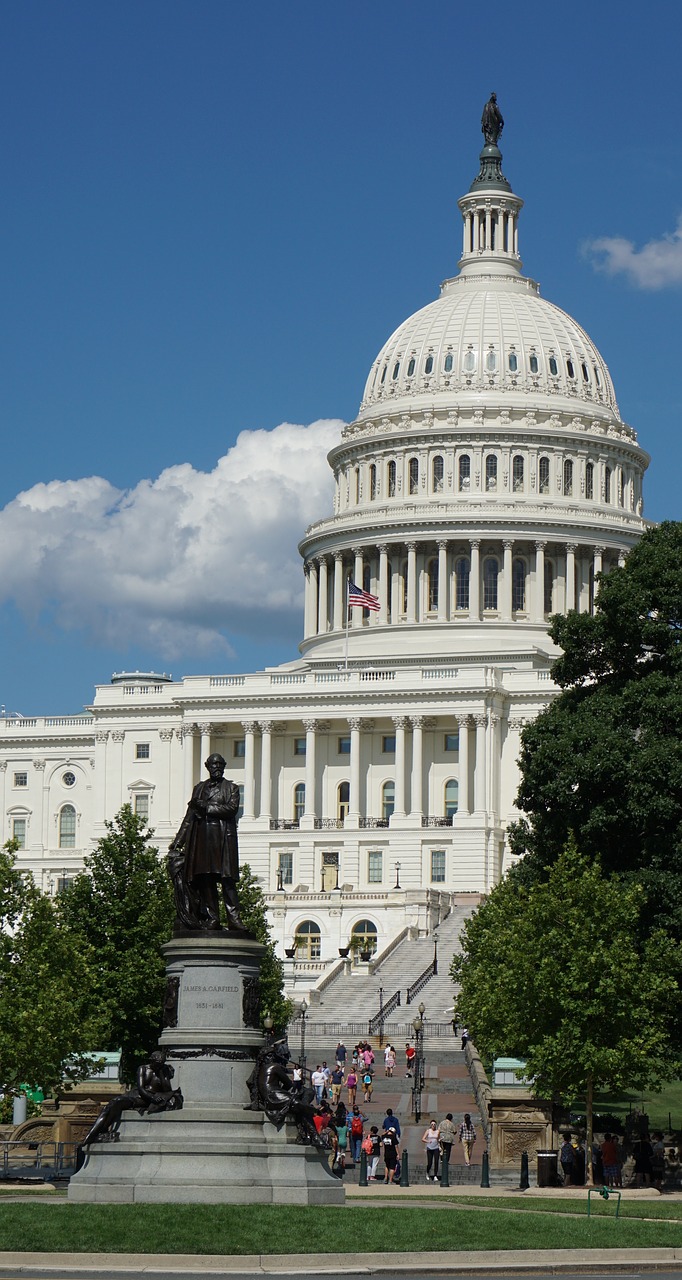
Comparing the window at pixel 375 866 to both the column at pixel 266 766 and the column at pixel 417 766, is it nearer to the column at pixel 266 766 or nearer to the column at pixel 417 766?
the column at pixel 417 766

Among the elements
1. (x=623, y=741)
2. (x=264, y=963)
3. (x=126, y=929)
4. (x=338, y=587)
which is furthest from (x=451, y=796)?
(x=623, y=741)

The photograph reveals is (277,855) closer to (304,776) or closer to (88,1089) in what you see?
(304,776)

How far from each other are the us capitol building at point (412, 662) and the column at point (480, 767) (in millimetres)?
158

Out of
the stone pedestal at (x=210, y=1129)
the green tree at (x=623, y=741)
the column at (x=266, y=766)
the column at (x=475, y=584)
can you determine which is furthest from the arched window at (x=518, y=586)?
the stone pedestal at (x=210, y=1129)

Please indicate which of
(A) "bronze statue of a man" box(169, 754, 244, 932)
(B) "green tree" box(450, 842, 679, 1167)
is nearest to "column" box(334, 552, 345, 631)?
(B) "green tree" box(450, 842, 679, 1167)

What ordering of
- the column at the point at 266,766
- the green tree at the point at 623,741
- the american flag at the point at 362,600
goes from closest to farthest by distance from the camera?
the green tree at the point at 623,741 → the column at the point at 266,766 → the american flag at the point at 362,600

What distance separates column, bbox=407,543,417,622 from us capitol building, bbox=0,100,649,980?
14cm

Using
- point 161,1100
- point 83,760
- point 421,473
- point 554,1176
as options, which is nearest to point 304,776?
point 83,760

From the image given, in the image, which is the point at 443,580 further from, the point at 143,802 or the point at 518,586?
the point at 143,802

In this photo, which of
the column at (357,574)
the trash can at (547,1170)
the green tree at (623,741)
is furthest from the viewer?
the column at (357,574)

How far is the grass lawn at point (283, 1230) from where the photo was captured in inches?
1243

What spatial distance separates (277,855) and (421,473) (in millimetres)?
35975

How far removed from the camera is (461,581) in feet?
510

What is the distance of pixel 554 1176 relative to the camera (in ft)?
160
